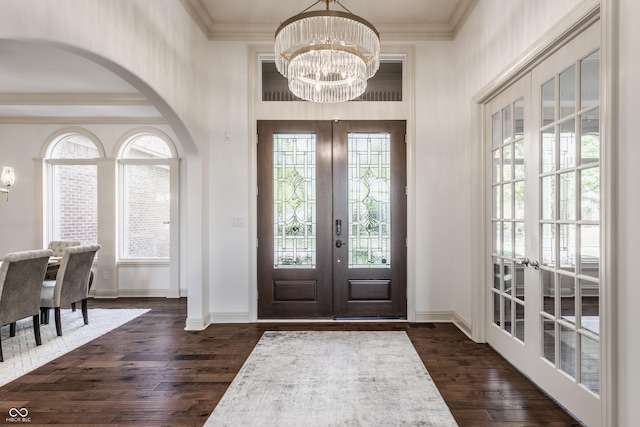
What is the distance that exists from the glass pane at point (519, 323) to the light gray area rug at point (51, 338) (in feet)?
13.1

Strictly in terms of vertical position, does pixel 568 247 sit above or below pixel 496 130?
below

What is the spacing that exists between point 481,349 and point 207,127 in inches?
146

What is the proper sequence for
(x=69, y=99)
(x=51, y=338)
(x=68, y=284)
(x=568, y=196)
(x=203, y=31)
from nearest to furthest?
(x=568, y=196)
(x=51, y=338)
(x=68, y=284)
(x=203, y=31)
(x=69, y=99)

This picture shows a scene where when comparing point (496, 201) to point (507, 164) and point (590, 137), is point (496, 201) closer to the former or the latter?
point (507, 164)

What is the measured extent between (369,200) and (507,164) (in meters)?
1.57

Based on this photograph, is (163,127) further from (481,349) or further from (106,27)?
(481,349)

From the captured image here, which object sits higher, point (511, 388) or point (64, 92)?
point (64, 92)

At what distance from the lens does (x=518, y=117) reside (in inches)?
110

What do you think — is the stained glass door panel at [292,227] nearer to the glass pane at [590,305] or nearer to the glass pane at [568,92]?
the glass pane at [568,92]

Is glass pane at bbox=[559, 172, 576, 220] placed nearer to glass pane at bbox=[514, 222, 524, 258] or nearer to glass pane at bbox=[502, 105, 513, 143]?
glass pane at bbox=[514, 222, 524, 258]

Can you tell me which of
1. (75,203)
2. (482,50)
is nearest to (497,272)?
(482,50)

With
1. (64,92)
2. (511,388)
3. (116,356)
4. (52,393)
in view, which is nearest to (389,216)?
(511,388)

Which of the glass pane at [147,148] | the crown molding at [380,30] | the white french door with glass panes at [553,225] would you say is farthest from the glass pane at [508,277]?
the glass pane at [147,148]

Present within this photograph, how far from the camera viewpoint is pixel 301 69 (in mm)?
2615
